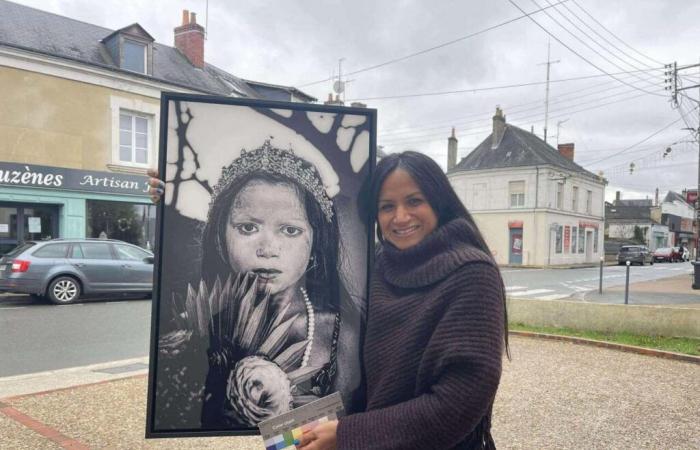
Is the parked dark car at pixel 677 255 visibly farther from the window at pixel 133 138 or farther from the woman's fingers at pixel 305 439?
the woman's fingers at pixel 305 439

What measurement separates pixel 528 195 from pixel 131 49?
25309 millimetres

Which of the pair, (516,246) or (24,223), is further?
(516,246)

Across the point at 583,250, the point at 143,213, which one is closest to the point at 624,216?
the point at 583,250

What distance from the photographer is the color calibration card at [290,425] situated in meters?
1.63

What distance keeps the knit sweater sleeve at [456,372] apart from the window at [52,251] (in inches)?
465

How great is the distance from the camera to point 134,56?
17.6 m

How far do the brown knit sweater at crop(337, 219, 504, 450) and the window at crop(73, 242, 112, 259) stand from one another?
38.9 ft

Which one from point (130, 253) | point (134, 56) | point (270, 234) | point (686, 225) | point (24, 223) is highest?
point (134, 56)

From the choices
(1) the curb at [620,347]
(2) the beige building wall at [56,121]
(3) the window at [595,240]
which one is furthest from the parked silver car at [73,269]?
(3) the window at [595,240]

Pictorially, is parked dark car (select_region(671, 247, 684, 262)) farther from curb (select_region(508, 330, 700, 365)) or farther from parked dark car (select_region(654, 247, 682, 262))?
curb (select_region(508, 330, 700, 365))

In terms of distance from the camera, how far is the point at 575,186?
120 feet

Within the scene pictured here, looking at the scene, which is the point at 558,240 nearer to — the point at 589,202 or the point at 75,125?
the point at 589,202

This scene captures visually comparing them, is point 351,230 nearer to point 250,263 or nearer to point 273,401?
point 250,263

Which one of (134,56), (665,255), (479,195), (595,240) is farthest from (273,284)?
(665,255)
